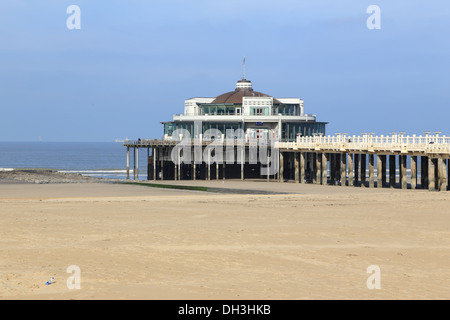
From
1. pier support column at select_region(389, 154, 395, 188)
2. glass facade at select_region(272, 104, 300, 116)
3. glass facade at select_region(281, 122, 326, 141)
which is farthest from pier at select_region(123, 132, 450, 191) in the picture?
glass facade at select_region(272, 104, 300, 116)

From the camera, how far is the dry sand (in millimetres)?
13469

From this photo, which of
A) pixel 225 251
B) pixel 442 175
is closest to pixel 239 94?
pixel 442 175

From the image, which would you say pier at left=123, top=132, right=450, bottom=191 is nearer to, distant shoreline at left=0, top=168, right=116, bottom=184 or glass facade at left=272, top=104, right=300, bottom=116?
distant shoreline at left=0, top=168, right=116, bottom=184

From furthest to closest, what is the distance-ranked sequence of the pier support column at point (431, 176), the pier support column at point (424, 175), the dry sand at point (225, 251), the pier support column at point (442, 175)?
the pier support column at point (424, 175), the pier support column at point (431, 176), the pier support column at point (442, 175), the dry sand at point (225, 251)

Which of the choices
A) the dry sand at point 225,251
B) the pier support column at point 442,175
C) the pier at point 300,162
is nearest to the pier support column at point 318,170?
the pier at point 300,162

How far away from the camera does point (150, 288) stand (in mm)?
13500

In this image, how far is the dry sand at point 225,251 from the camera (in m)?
13.5

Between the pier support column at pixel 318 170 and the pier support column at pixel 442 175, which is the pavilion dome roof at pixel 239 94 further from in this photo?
the pier support column at pixel 442 175

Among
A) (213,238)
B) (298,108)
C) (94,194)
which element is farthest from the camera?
(298,108)

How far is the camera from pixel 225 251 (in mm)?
17656

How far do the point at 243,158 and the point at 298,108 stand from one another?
12.0 metres
